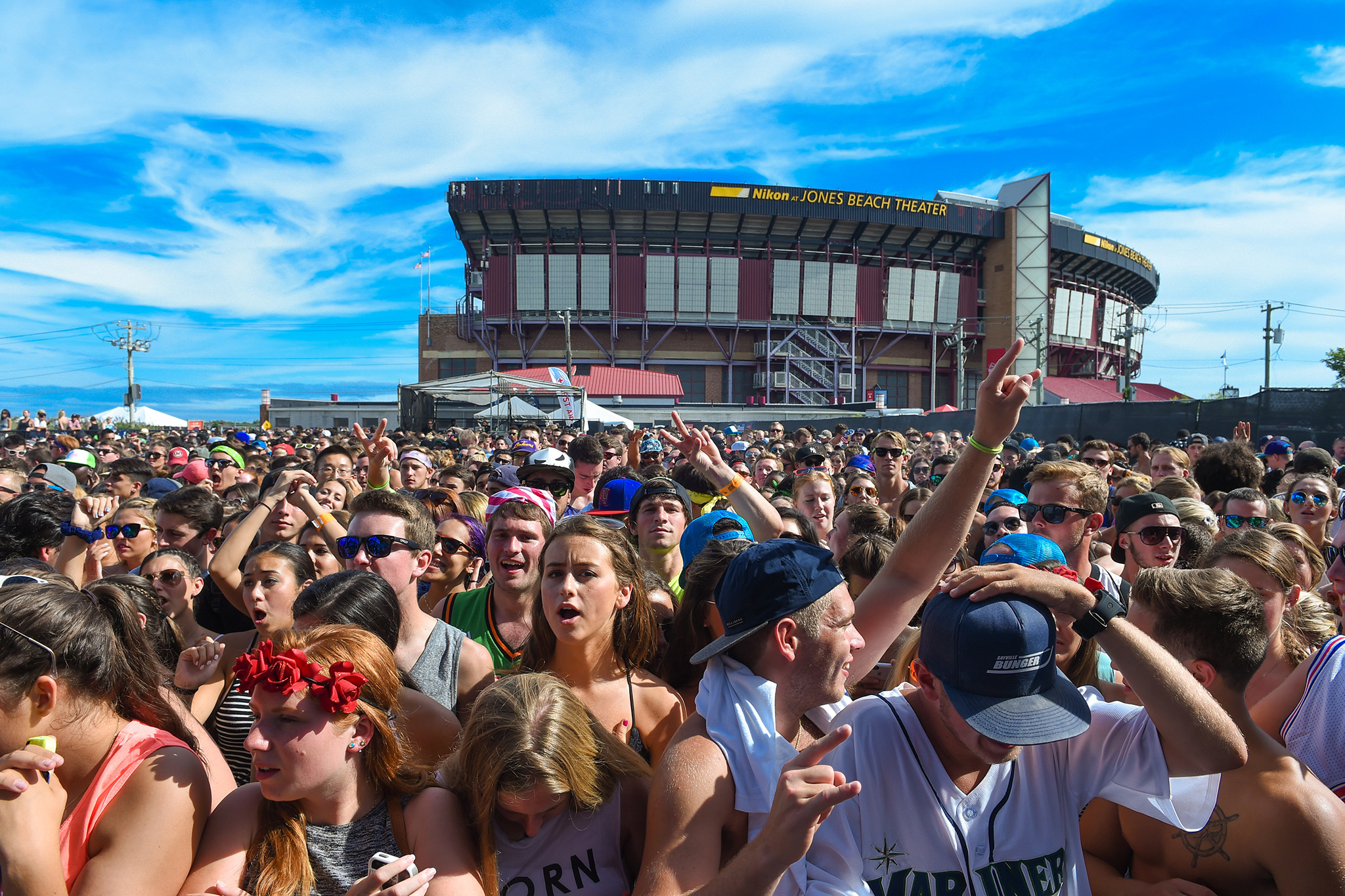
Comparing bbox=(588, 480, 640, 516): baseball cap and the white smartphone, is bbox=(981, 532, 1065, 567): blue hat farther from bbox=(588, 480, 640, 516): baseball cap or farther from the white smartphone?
bbox=(588, 480, 640, 516): baseball cap

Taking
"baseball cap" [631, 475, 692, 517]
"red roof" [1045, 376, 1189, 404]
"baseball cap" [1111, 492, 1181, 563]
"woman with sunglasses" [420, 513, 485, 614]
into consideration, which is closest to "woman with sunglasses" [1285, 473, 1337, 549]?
"baseball cap" [1111, 492, 1181, 563]

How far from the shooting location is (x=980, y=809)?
1.91 meters

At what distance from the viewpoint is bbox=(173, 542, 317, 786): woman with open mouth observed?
3135mm

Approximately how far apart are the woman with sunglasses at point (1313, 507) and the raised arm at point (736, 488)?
431 cm

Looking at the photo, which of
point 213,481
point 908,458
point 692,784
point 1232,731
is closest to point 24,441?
point 213,481

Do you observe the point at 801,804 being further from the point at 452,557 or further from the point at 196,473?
the point at 196,473

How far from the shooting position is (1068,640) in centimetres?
253

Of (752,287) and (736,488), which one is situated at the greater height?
(752,287)

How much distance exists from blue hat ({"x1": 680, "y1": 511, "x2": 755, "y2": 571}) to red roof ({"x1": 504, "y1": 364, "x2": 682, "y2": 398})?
40.6m

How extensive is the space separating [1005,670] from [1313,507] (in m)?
5.76

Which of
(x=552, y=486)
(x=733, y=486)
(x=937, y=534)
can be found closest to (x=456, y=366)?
(x=552, y=486)

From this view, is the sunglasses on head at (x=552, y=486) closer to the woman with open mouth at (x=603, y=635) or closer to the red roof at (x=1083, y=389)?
the woman with open mouth at (x=603, y=635)

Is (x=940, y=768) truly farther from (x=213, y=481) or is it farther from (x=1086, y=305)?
(x=1086, y=305)

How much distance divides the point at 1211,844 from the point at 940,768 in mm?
945
